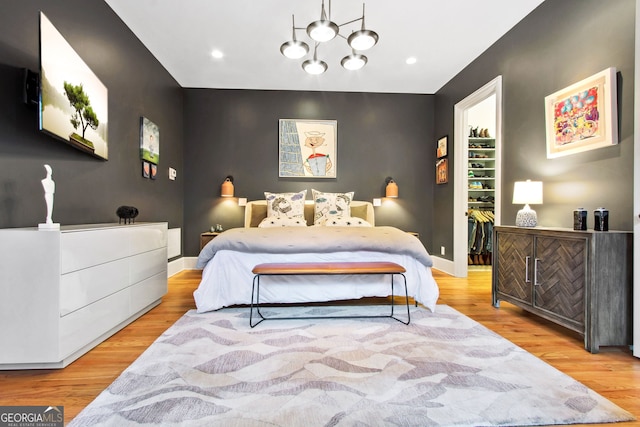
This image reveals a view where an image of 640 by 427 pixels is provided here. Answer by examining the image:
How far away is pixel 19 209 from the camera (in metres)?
1.77

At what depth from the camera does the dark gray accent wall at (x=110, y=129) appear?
174cm

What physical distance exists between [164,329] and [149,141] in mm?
2257

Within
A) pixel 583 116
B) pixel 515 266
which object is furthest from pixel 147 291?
pixel 583 116

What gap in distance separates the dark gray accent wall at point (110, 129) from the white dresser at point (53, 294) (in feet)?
1.20

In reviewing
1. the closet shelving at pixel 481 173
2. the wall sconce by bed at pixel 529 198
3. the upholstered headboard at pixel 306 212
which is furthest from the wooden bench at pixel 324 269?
the closet shelving at pixel 481 173

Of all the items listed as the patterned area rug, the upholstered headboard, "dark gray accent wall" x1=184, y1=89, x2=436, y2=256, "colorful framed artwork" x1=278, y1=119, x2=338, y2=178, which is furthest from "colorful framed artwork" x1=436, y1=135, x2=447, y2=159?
the patterned area rug

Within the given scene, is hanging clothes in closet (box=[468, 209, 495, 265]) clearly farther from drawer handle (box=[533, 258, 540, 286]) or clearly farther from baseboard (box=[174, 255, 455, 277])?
drawer handle (box=[533, 258, 540, 286])

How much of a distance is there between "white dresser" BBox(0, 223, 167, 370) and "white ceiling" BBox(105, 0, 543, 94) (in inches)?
88.5

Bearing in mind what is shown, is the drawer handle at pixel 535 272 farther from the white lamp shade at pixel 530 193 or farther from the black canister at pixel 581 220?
the white lamp shade at pixel 530 193

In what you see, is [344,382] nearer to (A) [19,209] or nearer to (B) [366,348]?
(B) [366,348]

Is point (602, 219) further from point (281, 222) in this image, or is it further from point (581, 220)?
point (281, 222)

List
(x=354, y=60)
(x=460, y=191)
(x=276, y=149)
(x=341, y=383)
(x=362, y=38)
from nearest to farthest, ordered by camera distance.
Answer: (x=341, y=383) → (x=362, y=38) → (x=354, y=60) → (x=460, y=191) → (x=276, y=149)

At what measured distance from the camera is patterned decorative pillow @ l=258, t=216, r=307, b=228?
375 centimetres

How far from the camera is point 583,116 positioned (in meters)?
2.23
